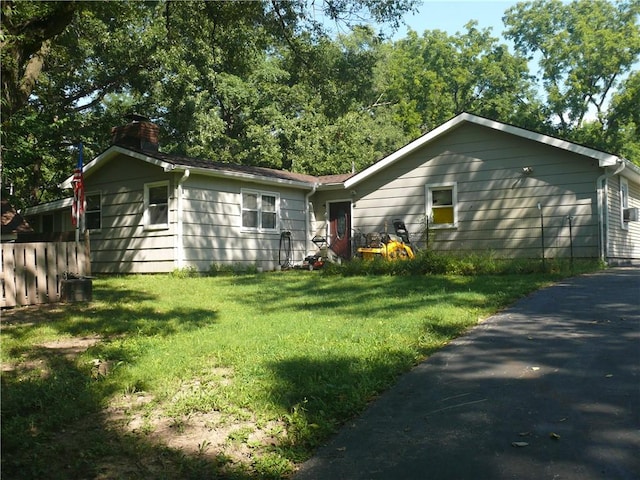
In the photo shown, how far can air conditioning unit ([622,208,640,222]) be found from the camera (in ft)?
45.8

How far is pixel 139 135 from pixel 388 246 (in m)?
7.84

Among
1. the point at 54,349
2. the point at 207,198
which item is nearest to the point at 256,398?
the point at 54,349

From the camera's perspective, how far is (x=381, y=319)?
611cm

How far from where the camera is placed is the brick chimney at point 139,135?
1537 centimetres

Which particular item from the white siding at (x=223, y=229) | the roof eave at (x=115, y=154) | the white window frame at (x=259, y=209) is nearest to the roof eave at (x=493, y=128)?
the white window frame at (x=259, y=209)

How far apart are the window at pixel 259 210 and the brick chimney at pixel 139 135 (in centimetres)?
314

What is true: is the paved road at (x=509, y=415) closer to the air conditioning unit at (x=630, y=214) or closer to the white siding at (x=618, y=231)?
the white siding at (x=618, y=231)

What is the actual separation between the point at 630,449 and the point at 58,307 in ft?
24.0

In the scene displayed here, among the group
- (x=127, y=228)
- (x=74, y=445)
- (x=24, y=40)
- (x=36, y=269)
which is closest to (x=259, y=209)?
(x=127, y=228)

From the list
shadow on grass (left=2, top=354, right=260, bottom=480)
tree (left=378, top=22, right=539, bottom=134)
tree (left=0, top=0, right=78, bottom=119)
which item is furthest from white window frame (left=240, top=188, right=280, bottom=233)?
tree (left=378, top=22, right=539, bottom=134)

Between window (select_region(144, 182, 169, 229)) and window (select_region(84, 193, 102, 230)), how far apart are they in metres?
2.26

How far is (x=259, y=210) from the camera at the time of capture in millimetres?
15852

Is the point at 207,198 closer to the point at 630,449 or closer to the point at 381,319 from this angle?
the point at 381,319

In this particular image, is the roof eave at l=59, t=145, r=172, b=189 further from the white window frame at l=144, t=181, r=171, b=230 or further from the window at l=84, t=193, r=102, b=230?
the window at l=84, t=193, r=102, b=230
